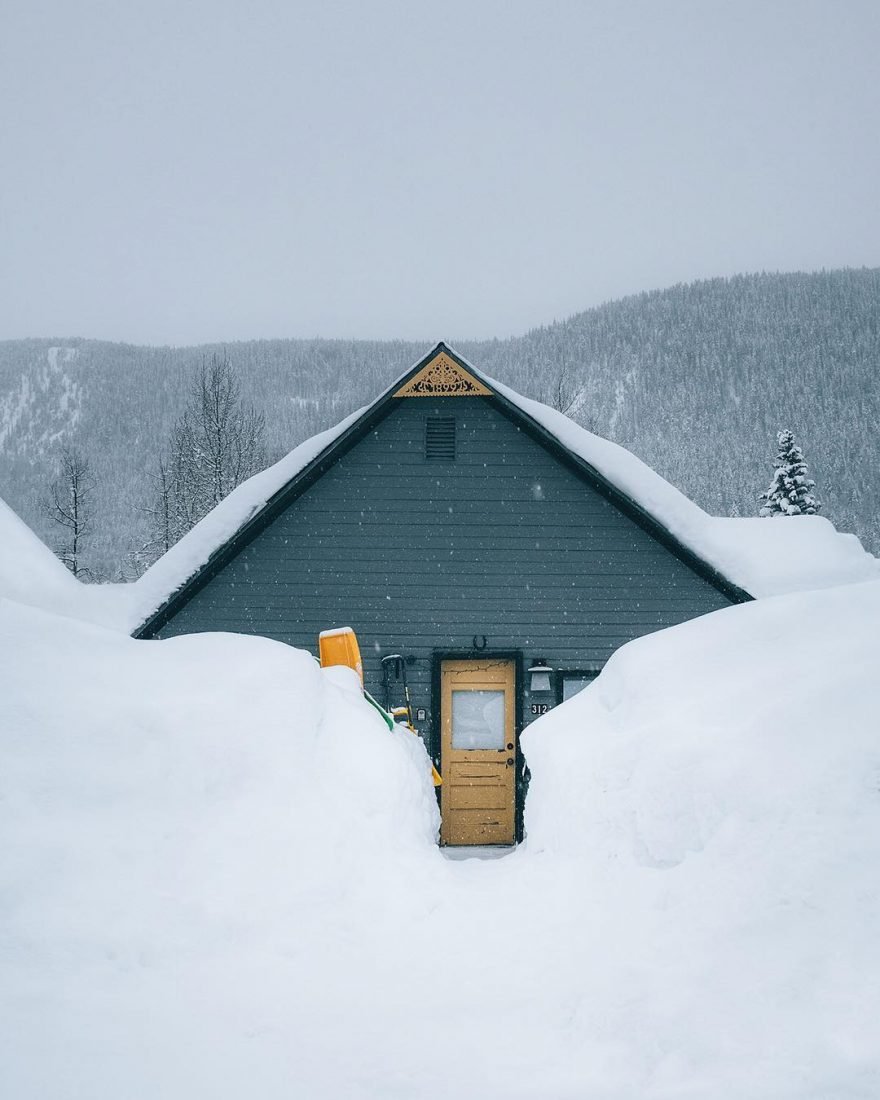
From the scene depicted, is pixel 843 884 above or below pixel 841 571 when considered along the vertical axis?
below

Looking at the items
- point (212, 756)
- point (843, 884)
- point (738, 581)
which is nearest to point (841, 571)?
point (738, 581)

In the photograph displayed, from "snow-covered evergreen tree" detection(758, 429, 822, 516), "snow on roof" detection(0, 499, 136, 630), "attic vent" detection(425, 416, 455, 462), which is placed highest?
"snow-covered evergreen tree" detection(758, 429, 822, 516)

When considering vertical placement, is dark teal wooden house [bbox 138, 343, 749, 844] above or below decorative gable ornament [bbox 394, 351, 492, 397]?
below

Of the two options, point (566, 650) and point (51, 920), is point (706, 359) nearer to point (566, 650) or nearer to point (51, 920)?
point (566, 650)

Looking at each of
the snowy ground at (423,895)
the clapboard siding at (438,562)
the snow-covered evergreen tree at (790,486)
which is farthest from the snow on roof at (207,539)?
the snow-covered evergreen tree at (790,486)

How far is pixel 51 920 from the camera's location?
9.37 ft

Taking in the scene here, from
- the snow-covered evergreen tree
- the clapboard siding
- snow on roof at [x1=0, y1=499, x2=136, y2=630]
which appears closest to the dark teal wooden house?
Result: the clapboard siding

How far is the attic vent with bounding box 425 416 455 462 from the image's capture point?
9484mm

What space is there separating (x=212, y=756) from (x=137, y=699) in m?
0.53

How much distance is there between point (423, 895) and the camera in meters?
4.27

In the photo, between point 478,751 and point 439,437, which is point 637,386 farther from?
point 478,751

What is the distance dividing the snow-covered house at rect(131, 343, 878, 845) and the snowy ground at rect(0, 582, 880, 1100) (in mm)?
4460

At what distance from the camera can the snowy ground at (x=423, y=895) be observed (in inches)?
99.0

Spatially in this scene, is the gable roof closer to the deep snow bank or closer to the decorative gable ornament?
the decorative gable ornament
